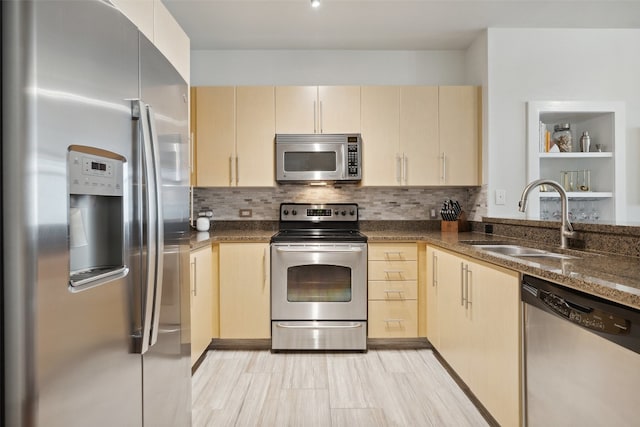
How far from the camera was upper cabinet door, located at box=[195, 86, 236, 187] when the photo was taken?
10.5ft

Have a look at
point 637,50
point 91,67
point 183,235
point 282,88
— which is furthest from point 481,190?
point 91,67

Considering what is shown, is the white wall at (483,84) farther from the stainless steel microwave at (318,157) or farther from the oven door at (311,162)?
the oven door at (311,162)

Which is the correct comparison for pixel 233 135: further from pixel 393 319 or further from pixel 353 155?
pixel 393 319

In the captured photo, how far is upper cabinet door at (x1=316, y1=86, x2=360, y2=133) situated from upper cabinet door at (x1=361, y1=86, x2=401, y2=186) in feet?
0.23

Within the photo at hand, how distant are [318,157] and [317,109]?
1.32 feet

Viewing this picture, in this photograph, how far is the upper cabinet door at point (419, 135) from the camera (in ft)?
10.7

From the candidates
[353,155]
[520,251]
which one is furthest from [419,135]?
[520,251]

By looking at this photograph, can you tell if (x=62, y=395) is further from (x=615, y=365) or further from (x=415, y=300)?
(x=415, y=300)

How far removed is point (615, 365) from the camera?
1.06 m

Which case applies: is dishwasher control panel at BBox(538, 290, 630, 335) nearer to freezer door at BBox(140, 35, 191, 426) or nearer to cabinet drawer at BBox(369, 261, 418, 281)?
freezer door at BBox(140, 35, 191, 426)

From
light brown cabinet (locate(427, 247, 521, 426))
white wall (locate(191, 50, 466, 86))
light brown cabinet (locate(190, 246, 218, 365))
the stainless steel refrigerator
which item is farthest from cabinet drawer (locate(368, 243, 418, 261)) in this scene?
the stainless steel refrigerator

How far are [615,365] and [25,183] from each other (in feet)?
4.84

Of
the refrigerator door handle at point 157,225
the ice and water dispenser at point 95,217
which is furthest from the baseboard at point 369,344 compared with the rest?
the ice and water dispenser at point 95,217

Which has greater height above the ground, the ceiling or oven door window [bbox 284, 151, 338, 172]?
the ceiling
